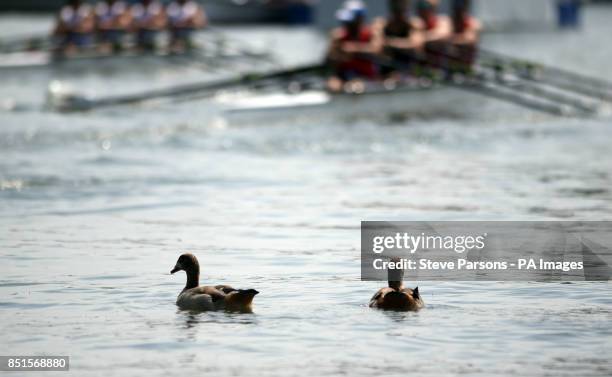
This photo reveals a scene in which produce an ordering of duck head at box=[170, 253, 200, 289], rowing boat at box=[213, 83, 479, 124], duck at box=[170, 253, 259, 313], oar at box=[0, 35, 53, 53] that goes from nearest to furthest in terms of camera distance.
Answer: duck at box=[170, 253, 259, 313] < duck head at box=[170, 253, 200, 289] < rowing boat at box=[213, 83, 479, 124] < oar at box=[0, 35, 53, 53]

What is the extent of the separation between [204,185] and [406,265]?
267 inches

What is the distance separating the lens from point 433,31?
107 ft

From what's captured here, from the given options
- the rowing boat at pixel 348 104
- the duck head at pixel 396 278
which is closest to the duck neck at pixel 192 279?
the duck head at pixel 396 278

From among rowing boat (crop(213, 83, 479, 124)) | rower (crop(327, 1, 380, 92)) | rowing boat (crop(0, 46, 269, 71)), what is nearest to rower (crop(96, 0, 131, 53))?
rowing boat (crop(0, 46, 269, 71))

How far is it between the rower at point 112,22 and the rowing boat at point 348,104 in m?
16.5

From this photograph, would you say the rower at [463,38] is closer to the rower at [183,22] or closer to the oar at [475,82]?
the oar at [475,82]

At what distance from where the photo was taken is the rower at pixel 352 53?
96.4 feet

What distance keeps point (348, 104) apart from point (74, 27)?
56.0 feet

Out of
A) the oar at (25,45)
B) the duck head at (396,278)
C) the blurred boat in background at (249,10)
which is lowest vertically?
the blurred boat in background at (249,10)

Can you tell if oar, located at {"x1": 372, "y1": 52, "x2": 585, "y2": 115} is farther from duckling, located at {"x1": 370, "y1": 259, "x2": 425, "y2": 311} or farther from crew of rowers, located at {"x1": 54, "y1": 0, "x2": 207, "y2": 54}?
duckling, located at {"x1": 370, "y1": 259, "x2": 425, "y2": 311}

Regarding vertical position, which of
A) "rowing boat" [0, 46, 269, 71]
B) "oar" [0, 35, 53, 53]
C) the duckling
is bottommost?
"rowing boat" [0, 46, 269, 71]

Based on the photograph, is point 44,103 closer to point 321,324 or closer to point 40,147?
point 40,147

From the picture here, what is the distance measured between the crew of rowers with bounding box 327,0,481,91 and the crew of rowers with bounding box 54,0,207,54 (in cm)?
1276

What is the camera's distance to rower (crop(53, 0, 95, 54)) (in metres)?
43.6
